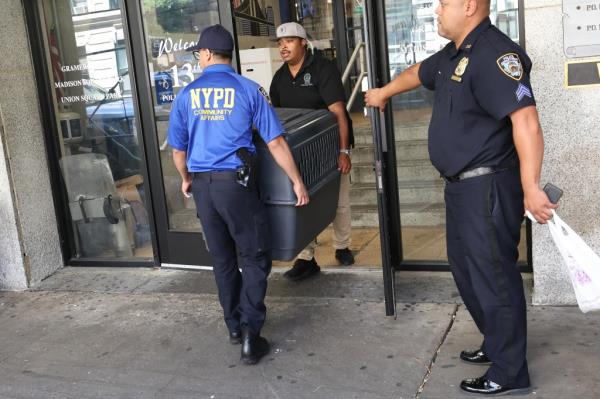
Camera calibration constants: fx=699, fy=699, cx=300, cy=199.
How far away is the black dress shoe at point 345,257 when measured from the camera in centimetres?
527

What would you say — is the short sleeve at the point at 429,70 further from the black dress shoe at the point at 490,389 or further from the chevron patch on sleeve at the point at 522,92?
the black dress shoe at the point at 490,389

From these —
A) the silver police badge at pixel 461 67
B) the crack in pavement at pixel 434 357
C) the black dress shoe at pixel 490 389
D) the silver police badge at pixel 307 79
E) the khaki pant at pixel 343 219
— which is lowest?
the crack in pavement at pixel 434 357

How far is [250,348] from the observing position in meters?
3.75

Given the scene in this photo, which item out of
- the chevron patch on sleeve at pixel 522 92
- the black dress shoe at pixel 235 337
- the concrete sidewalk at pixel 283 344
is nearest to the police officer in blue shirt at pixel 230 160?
the black dress shoe at pixel 235 337

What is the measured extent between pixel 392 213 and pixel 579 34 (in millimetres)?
1754

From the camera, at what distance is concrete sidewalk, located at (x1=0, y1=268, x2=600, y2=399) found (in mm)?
3441

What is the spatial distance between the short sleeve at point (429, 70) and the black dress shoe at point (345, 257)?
6.87 feet

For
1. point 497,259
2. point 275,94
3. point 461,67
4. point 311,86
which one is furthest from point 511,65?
point 275,94

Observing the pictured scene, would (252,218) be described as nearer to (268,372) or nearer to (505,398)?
(268,372)

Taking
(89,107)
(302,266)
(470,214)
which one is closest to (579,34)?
(470,214)

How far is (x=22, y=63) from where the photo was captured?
5.44 m

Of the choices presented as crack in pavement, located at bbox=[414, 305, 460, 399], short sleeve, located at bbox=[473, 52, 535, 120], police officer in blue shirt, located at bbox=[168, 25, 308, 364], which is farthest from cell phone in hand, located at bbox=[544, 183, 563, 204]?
police officer in blue shirt, located at bbox=[168, 25, 308, 364]

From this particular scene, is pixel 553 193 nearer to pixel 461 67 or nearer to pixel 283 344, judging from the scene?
pixel 461 67

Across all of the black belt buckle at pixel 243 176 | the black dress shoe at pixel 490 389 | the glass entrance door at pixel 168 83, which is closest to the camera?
the black dress shoe at pixel 490 389
